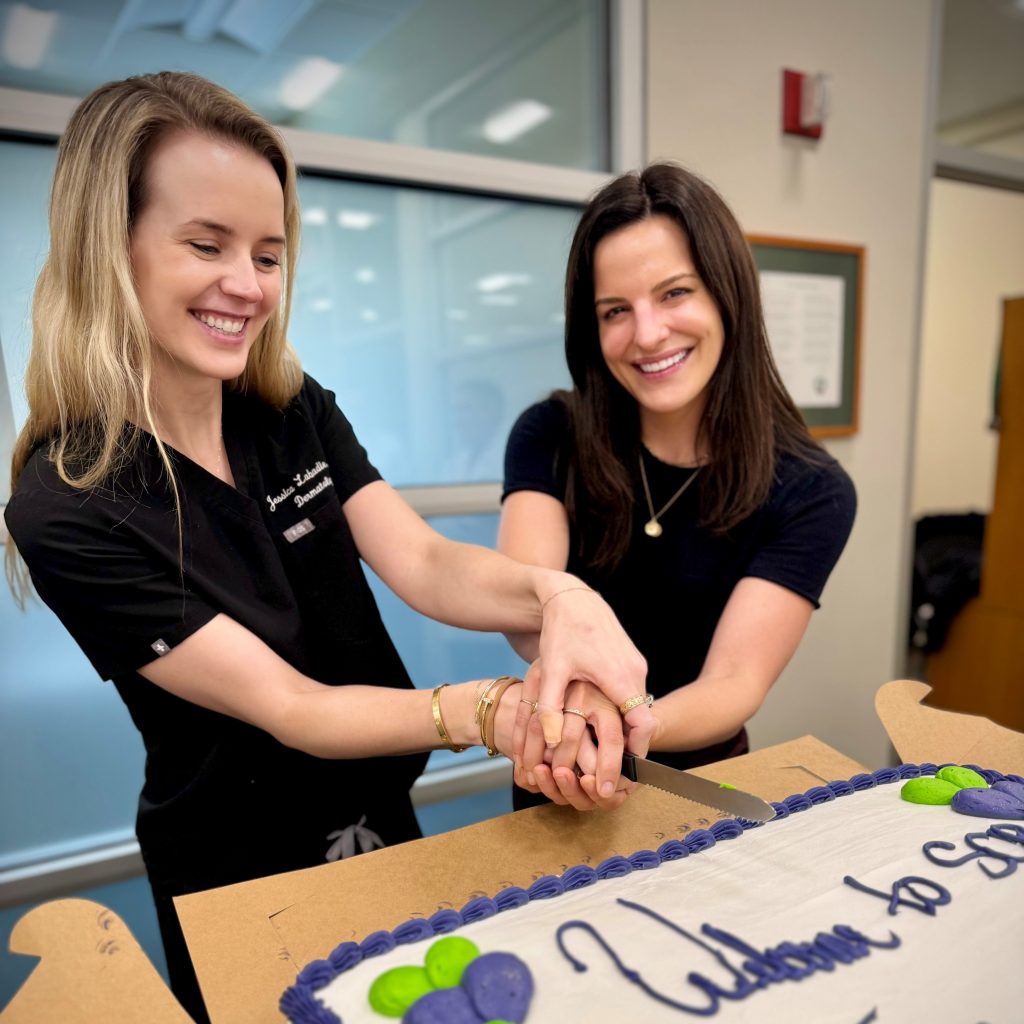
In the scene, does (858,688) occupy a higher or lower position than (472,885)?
lower

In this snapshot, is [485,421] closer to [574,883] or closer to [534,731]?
[534,731]

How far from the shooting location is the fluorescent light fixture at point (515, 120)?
1.85m

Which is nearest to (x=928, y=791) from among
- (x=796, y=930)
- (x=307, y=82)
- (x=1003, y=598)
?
(x=796, y=930)

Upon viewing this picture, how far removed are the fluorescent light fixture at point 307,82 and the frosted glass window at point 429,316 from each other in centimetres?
16

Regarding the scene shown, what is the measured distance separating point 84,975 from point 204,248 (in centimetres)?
66

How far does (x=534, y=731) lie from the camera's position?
0.84 m

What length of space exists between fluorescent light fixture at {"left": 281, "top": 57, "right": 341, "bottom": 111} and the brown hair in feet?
2.69

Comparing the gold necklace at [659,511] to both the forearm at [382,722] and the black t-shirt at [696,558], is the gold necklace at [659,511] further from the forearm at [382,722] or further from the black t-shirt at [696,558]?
the forearm at [382,722]

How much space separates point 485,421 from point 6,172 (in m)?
1.05

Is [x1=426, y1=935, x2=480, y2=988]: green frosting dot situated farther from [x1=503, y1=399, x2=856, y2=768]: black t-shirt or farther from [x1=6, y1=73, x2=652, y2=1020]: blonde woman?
[x1=503, y1=399, x2=856, y2=768]: black t-shirt

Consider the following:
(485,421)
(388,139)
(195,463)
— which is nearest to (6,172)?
(388,139)

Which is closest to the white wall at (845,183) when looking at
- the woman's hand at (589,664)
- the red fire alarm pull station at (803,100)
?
the red fire alarm pull station at (803,100)

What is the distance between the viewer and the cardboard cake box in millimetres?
581

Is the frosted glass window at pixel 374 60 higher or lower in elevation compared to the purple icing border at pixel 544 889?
higher
